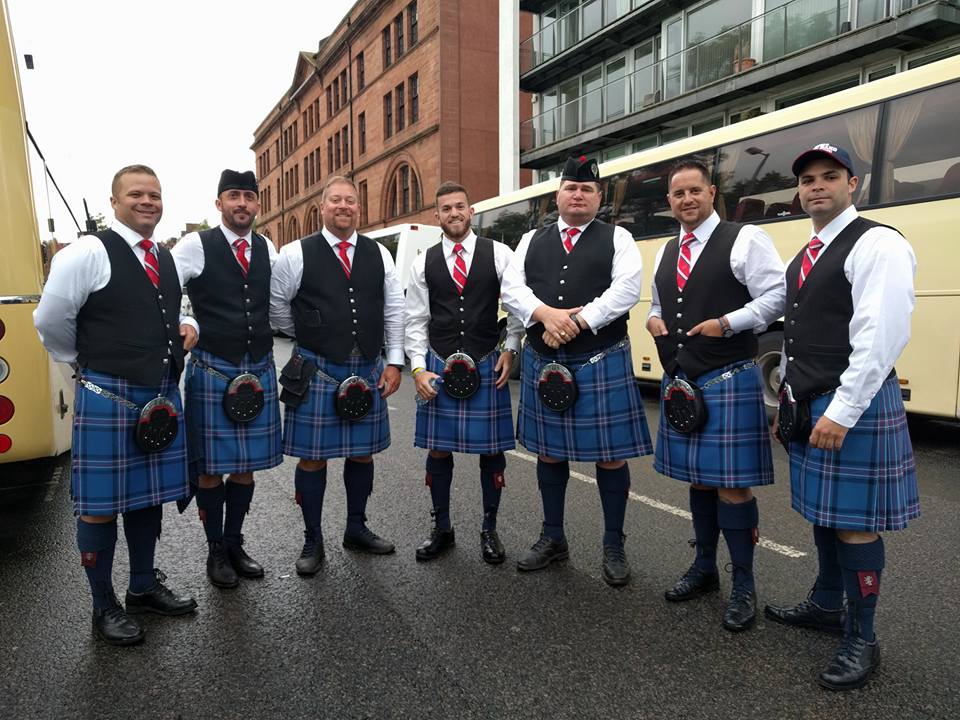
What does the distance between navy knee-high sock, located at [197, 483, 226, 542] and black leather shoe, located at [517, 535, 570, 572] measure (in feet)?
4.77

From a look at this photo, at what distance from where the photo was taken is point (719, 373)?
299 centimetres

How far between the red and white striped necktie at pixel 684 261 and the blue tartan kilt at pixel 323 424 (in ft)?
5.20

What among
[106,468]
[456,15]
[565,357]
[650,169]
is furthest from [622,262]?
[456,15]

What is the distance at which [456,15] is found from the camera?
24.7 m

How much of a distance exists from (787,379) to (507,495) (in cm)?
254

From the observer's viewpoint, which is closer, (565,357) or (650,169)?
(565,357)

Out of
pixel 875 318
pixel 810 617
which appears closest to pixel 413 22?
pixel 875 318

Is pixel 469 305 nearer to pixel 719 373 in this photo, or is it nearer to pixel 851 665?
pixel 719 373

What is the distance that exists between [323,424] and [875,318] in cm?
246

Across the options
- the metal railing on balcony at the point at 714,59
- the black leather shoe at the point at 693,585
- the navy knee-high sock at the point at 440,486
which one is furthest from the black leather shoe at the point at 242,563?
the metal railing on balcony at the point at 714,59

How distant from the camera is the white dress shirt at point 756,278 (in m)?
2.88

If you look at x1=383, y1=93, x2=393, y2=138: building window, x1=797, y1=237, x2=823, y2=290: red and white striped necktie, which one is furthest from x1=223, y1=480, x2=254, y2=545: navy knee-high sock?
x1=383, y1=93, x2=393, y2=138: building window

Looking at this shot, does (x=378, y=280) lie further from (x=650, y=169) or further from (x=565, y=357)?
(x=650, y=169)

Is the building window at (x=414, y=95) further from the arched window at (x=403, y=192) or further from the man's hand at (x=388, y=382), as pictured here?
the man's hand at (x=388, y=382)
